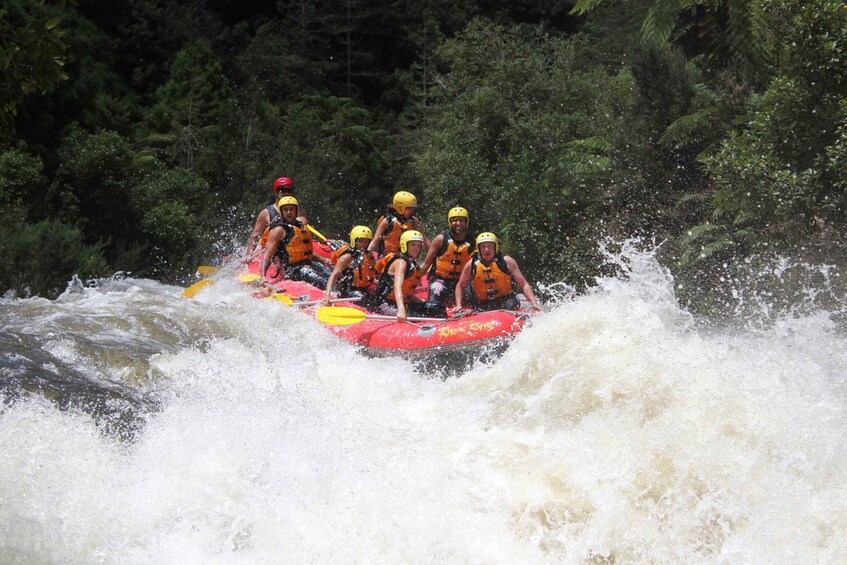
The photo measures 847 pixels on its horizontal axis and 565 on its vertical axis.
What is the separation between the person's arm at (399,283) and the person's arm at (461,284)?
47 cm

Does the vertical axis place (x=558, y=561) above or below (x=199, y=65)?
below

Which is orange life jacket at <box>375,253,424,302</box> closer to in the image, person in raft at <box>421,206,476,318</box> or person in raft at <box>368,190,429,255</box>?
person in raft at <box>421,206,476,318</box>

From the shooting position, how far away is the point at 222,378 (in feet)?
24.1

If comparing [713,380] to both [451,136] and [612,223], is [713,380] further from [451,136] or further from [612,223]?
[451,136]

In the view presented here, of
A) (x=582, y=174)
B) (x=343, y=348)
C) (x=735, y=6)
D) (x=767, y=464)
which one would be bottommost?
(x=343, y=348)

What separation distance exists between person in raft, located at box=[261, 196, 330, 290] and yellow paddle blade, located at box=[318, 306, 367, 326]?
180 centimetres

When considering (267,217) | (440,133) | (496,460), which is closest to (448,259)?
(267,217)

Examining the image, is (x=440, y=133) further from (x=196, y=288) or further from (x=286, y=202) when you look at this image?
(x=196, y=288)

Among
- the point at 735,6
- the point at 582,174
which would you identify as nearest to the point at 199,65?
the point at 582,174

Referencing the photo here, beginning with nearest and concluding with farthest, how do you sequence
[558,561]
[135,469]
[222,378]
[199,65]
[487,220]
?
[558,561]
[135,469]
[222,378]
[487,220]
[199,65]

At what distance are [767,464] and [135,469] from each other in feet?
10.5

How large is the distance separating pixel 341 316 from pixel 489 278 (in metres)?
1.44

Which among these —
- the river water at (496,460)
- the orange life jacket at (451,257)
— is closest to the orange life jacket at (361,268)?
the orange life jacket at (451,257)

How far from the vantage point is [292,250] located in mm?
11766
